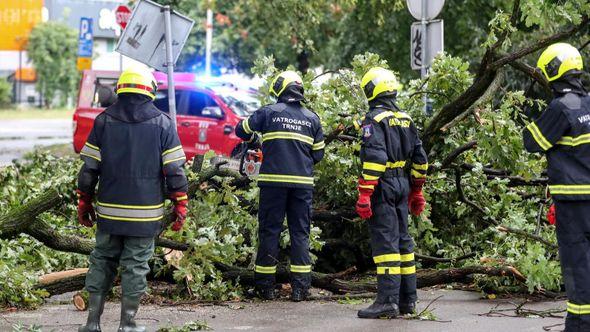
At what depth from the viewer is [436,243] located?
8.72 m

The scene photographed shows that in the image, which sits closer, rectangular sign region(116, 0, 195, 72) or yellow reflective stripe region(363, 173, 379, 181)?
yellow reflective stripe region(363, 173, 379, 181)

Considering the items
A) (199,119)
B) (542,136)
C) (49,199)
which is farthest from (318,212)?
(199,119)

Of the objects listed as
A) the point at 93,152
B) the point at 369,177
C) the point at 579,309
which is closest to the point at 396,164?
the point at 369,177

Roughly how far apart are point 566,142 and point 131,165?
277 cm

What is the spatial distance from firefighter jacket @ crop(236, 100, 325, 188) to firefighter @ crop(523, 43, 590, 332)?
2.33 meters

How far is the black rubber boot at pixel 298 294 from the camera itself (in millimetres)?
7793

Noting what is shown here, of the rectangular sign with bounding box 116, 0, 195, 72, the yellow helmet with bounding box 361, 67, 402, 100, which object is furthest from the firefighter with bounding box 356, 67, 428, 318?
the rectangular sign with bounding box 116, 0, 195, 72

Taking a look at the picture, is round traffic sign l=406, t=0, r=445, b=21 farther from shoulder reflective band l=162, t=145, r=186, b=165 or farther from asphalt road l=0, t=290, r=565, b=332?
shoulder reflective band l=162, t=145, r=186, b=165

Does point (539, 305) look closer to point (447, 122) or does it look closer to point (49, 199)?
point (447, 122)

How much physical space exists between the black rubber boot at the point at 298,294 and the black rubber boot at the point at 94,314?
1940 millimetres

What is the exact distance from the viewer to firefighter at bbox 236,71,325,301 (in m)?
7.86

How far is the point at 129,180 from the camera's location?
20.5ft

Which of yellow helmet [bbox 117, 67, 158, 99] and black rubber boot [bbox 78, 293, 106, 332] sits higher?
yellow helmet [bbox 117, 67, 158, 99]

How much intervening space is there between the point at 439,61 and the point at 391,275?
2.74 m
